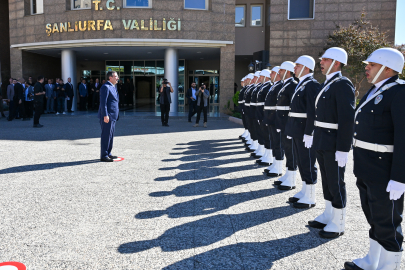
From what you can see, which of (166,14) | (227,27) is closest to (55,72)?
(166,14)

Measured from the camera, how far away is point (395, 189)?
9.07ft

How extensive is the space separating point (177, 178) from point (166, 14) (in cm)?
1619

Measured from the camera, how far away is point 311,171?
4.91 meters

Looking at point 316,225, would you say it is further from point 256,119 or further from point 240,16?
point 240,16

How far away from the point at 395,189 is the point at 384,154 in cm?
32

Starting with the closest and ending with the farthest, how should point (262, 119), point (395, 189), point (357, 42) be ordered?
point (395, 189), point (262, 119), point (357, 42)

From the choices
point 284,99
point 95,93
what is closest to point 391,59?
point 284,99

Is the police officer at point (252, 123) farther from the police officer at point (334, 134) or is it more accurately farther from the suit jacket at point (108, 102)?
the police officer at point (334, 134)

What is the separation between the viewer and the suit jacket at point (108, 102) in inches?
311

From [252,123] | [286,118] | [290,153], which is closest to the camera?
[290,153]

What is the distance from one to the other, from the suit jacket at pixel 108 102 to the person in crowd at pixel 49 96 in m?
13.6

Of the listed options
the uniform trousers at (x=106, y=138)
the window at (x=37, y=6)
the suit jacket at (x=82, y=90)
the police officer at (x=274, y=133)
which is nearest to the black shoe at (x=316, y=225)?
the police officer at (x=274, y=133)

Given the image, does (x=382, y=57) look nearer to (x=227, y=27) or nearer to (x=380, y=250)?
(x=380, y=250)

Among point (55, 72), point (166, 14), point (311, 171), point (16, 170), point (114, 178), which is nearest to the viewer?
point (311, 171)
